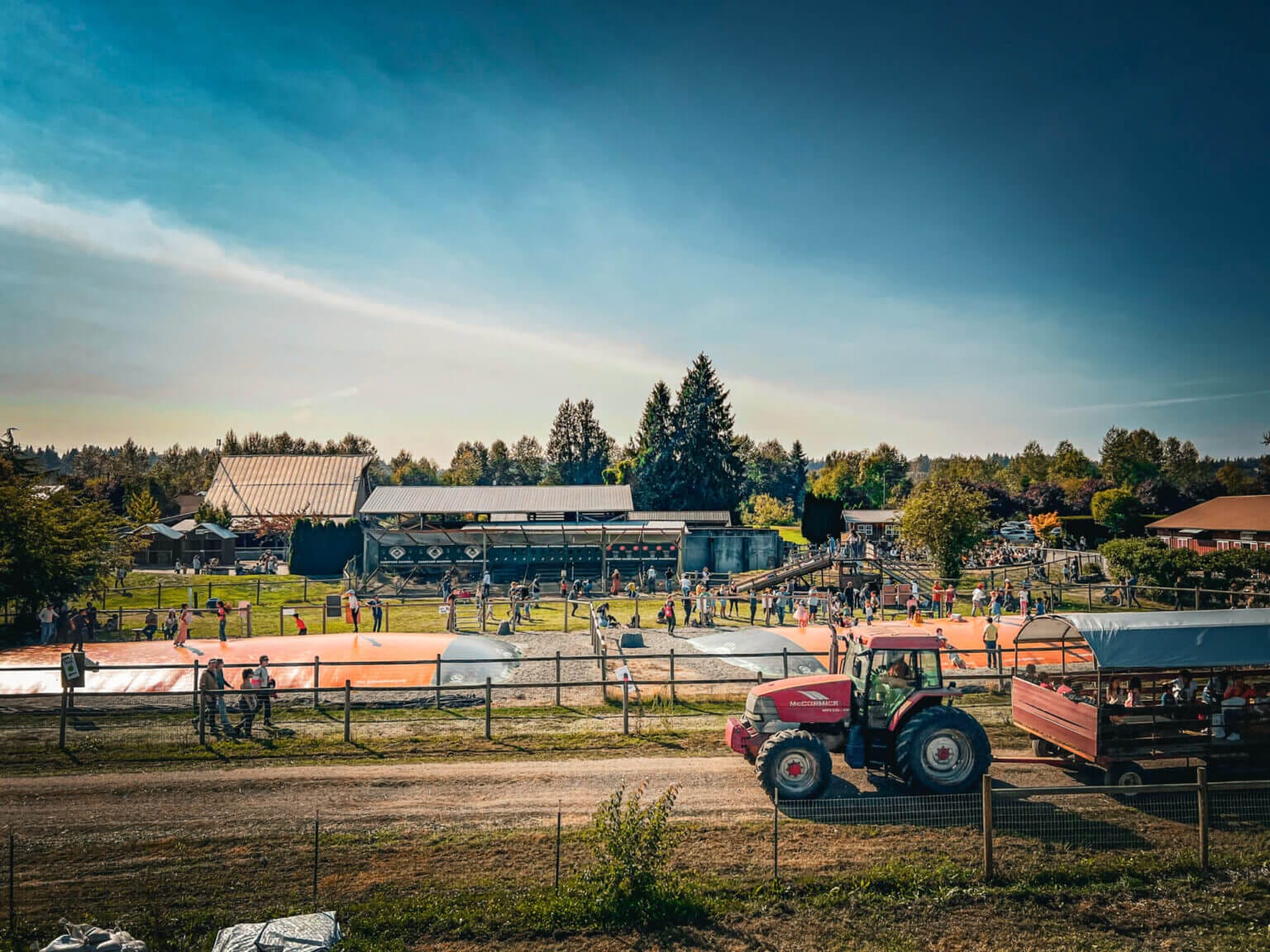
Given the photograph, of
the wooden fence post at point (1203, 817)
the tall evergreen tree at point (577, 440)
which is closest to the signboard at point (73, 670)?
the wooden fence post at point (1203, 817)

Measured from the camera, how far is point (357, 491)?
7319 centimetres

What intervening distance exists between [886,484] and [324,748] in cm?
10953

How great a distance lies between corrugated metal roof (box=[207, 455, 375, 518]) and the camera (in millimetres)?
71312

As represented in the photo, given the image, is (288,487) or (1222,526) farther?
(288,487)

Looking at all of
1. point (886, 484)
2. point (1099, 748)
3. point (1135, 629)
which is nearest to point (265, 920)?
point (1099, 748)

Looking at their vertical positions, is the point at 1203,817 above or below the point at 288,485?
below

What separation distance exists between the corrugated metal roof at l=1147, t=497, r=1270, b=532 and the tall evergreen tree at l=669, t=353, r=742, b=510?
37.1m

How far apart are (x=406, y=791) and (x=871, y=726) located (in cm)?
739

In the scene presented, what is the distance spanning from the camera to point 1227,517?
162 ft

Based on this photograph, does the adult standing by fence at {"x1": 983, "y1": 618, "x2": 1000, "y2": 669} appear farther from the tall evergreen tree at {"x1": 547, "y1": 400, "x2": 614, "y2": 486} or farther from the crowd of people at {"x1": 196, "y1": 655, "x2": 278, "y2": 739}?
the tall evergreen tree at {"x1": 547, "y1": 400, "x2": 614, "y2": 486}

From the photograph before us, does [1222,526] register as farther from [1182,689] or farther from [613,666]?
[613,666]

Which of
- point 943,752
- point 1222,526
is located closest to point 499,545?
point 943,752

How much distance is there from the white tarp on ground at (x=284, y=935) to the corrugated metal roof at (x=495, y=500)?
143 feet

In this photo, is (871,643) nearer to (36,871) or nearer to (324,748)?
(324,748)
